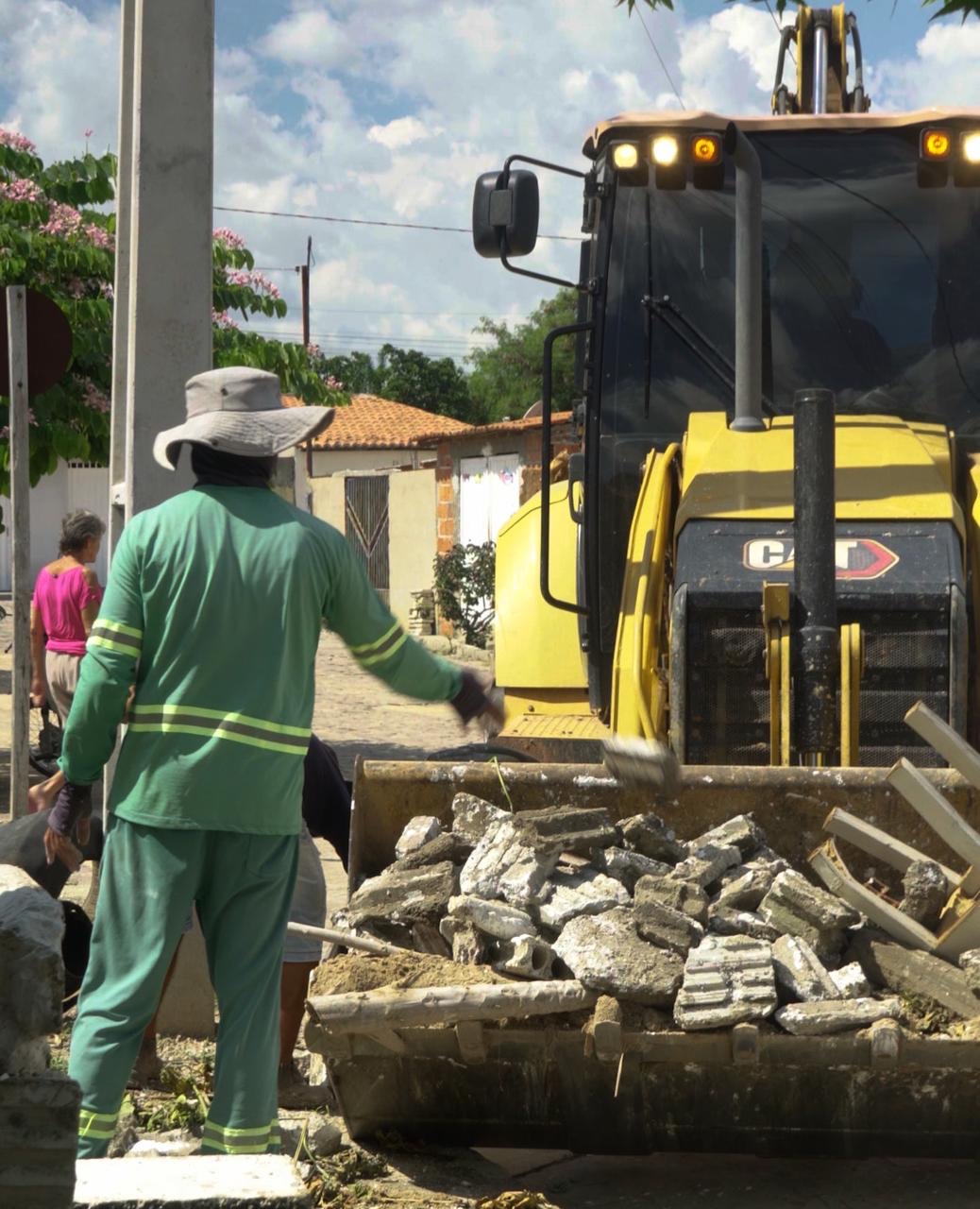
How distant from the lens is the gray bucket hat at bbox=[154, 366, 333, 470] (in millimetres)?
4129

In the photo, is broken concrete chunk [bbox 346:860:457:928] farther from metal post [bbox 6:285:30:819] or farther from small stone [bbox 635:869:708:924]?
metal post [bbox 6:285:30:819]

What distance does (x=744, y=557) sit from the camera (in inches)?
221

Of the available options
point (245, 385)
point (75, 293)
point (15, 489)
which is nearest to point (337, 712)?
point (75, 293)

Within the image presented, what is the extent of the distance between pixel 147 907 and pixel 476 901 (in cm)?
94

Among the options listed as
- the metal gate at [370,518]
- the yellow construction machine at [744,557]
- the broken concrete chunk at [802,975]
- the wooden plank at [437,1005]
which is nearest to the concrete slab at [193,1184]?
the wooden plank at [437,1005]

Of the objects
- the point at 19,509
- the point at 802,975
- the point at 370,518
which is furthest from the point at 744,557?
the point at 370,518

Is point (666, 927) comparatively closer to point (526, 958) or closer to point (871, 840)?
point (526, 958)

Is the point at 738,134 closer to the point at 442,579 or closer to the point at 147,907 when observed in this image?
the point at 147,907

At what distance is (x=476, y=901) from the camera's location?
179 inches

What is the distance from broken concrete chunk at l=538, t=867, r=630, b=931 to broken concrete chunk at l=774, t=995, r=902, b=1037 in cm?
57

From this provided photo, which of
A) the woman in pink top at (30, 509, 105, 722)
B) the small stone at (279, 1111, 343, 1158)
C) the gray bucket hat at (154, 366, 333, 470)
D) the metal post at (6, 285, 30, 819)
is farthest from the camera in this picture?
the woman in pink top at (30, 509, 105, 722)

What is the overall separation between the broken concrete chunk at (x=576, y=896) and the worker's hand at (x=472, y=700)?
0.58m

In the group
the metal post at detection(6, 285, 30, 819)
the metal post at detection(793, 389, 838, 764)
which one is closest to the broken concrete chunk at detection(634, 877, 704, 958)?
the metal post at detection(793, 389, 838, 764)

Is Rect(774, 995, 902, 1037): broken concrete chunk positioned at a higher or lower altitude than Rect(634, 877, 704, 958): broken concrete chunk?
lower
